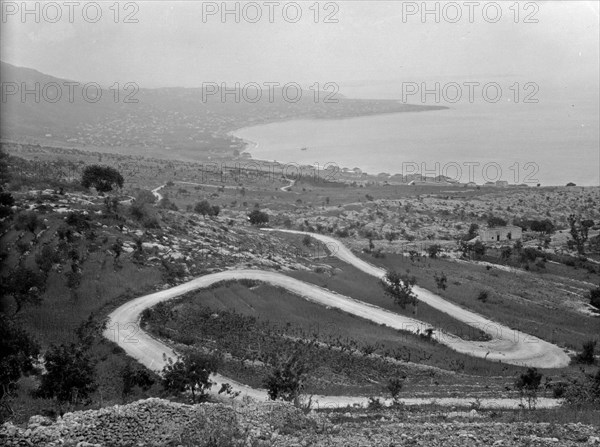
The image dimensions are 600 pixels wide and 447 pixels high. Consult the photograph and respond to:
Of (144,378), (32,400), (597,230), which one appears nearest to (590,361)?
(144,378)

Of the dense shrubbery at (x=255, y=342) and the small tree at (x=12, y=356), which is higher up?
the small tree at (x=12, y=356)

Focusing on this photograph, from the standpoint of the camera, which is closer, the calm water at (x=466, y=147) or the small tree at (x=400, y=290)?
the small tree at (x=400, y=290)

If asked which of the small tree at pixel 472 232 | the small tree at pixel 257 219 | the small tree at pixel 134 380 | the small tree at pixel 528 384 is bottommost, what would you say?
the small tree at pixel 528 384

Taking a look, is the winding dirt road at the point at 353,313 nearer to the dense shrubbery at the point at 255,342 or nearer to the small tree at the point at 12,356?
→ the dense shrubbery at the point at 255,342

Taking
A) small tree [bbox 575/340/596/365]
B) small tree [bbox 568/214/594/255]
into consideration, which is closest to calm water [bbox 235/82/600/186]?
small tree [bbox 568/214/594/255]

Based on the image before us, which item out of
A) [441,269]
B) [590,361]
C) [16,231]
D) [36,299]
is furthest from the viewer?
[441,269]

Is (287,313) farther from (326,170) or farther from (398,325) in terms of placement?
(326,170)

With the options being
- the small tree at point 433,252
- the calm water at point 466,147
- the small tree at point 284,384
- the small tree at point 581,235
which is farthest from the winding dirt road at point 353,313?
the calm water at point 466,147

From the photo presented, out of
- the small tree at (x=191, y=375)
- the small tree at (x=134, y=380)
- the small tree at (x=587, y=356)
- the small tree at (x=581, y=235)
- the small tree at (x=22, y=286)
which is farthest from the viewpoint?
the small tree at (x=581, y=235)
